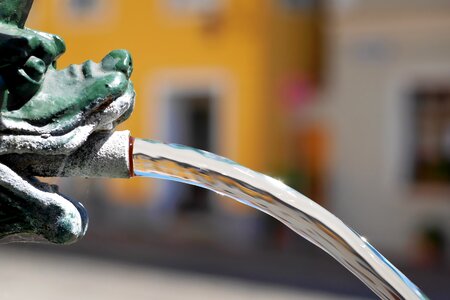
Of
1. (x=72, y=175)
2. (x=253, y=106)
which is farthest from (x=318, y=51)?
(x=72, y=175)

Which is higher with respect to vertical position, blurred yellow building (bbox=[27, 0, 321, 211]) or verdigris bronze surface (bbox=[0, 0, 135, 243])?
blurred yellow building (bbox=[27, 0, 321, 211])

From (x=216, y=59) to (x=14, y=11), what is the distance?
34.3 feet

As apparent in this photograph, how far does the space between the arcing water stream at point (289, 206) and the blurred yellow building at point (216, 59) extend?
32.5 feet

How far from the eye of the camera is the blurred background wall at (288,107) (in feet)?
32.5

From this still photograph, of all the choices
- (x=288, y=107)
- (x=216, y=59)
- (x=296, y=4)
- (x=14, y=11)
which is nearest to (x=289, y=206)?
(x=14, y=11)

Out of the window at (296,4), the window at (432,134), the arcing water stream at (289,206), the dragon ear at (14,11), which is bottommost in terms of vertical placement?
the arcing water stream at (289,206)

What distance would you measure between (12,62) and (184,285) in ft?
23.0

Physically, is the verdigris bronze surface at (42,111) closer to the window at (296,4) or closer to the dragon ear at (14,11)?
the dragon ear at (14,11)

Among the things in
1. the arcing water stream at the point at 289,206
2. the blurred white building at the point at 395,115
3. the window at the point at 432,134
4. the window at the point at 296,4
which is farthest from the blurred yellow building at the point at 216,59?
the arcing water stream at the point at 289,206

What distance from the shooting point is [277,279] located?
8.34 m

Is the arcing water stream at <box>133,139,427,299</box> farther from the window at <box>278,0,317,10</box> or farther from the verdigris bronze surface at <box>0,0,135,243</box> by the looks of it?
the window at <box>278,0,317,10</box>

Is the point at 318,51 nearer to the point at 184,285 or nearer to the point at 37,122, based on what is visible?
the point at 184,285

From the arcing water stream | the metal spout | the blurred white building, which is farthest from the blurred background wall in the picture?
the metal spout

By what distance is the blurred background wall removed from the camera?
9.91 metres
